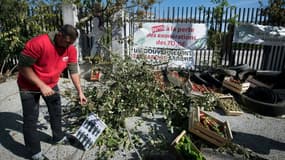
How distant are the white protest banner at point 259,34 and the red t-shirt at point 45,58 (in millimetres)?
5452

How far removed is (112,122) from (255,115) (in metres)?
2.84

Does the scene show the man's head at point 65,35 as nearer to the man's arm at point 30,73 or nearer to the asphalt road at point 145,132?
the man's arm at point 30,73

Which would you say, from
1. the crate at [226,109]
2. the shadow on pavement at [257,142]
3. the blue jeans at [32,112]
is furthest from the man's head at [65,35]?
the crate at [226,109]

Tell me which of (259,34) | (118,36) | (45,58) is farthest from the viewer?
(118,36)

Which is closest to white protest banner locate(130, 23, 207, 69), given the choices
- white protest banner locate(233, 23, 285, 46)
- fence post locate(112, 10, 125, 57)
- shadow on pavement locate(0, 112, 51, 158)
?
fence post locate(112, 10, 125, 57)

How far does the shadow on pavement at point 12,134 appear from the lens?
3.28 metres

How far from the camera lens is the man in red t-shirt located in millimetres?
2504

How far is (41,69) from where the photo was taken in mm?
2689

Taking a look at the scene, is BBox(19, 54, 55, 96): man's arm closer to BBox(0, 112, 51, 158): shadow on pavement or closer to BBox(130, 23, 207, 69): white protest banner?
BBox(0, 112, 51, 158): shadow on pavement

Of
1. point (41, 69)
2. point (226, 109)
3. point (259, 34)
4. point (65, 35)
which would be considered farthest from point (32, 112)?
point (259, 34)

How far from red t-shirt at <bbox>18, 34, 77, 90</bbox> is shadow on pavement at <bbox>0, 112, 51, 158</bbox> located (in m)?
1.10

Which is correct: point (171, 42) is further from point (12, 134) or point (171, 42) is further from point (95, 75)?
point (12, 134)

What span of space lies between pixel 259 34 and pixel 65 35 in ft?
19.6

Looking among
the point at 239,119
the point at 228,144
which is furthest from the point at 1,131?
the point at 239,119
